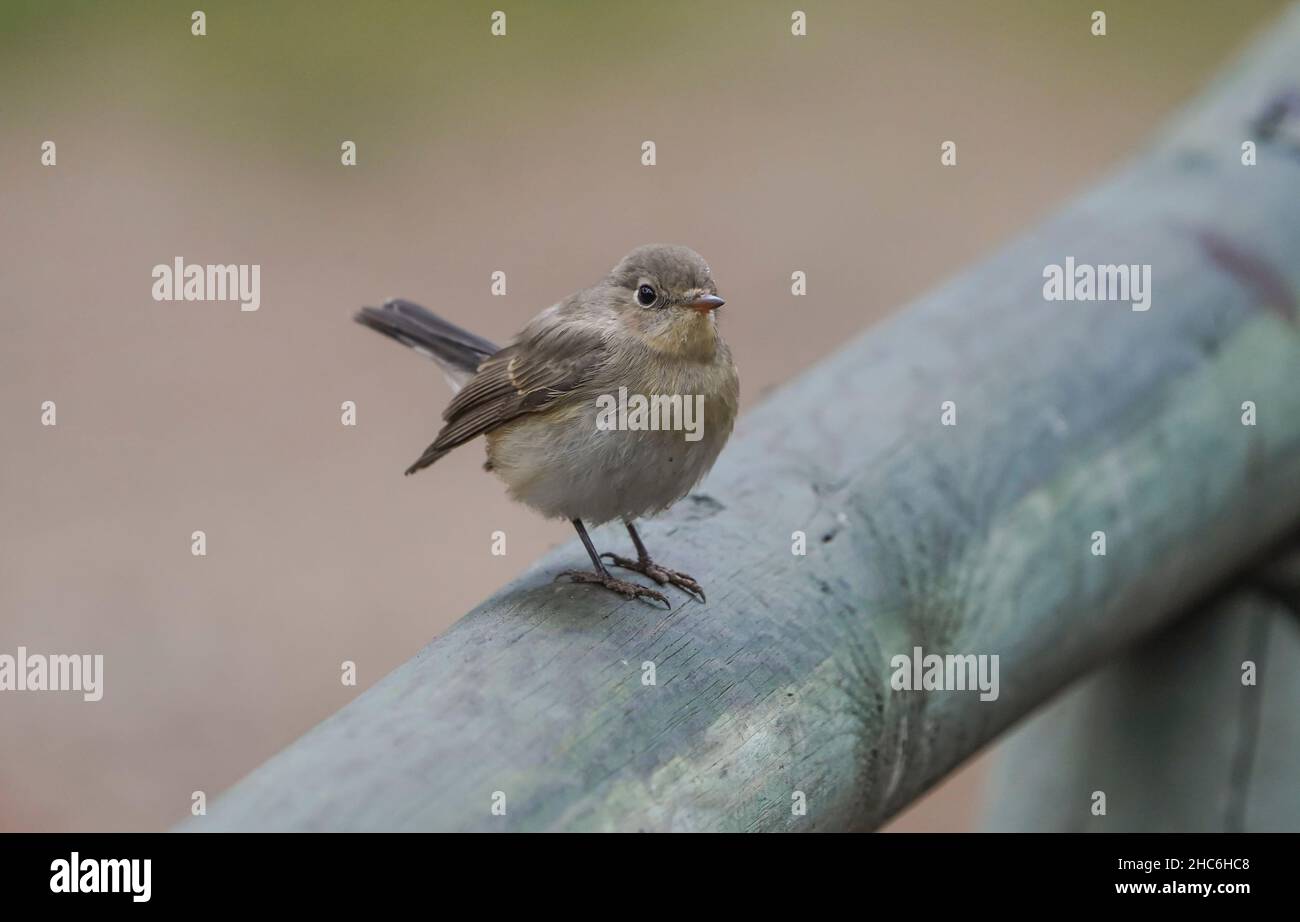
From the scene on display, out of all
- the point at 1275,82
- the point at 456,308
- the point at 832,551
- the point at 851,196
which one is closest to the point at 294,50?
the point at 456,308

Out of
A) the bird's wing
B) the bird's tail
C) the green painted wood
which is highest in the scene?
the bird's tail

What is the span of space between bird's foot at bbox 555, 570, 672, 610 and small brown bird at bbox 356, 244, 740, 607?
67 mm

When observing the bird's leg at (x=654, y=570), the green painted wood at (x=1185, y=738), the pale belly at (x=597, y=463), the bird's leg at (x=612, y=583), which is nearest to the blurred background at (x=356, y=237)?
the green painted wood at (x=1185, y=738)

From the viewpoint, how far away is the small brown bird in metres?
2.77

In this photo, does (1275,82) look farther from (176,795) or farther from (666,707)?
(176,795)

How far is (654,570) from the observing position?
2.58 m

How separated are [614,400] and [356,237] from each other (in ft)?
19.5

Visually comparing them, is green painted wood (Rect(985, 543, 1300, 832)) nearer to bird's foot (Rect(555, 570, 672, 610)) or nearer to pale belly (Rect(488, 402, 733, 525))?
pale belly (Rect(488, 402, 733, 525))

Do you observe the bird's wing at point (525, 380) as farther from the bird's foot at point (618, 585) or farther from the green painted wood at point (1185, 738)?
the green painted wood at point (1185, 738)

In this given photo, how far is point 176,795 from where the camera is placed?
18.4 feet

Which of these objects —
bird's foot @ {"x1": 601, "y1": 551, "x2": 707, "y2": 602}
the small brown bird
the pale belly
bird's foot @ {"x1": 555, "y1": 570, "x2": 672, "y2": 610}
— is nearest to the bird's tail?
the small brown bird

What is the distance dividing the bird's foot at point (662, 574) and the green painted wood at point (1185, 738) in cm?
136

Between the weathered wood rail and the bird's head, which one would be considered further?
the bird's head

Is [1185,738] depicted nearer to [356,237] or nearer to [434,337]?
[434,337]
